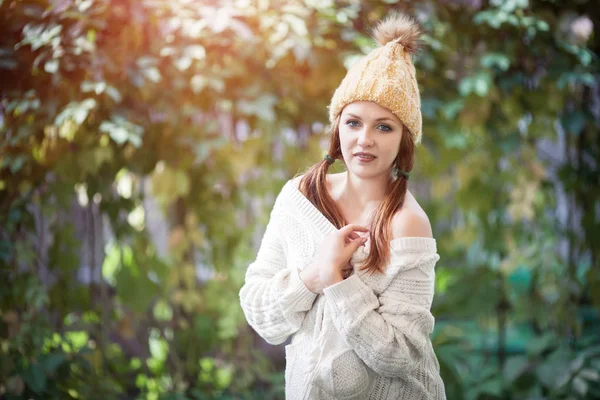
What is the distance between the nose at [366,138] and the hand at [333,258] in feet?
0.45

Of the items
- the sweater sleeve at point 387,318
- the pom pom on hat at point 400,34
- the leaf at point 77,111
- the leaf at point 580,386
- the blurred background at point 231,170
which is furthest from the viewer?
the leaf at point 580,386

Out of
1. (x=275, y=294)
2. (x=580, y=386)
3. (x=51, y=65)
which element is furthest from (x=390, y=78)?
(x=580, y=386)

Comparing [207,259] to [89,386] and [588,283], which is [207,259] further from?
[588,283]

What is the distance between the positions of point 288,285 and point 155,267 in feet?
3.83

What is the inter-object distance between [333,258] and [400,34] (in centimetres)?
41

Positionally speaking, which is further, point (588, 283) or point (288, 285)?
point (588, 283)

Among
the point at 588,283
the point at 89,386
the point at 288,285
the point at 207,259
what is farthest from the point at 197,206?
the point at 588,283

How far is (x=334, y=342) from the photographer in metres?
1.11

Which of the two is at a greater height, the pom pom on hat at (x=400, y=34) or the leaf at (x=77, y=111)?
the pom pom on hat at (x=400, y=34)

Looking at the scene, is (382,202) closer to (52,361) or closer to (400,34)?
(400,34)

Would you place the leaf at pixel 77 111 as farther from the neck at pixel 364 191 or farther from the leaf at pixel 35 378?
the neck at pixel 364 191

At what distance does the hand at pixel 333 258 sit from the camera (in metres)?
1.06

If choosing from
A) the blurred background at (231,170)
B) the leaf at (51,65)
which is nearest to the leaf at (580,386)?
the blurred background at (231,170)

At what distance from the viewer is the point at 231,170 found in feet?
7.38
